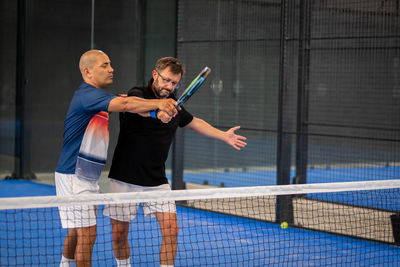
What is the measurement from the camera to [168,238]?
418cm

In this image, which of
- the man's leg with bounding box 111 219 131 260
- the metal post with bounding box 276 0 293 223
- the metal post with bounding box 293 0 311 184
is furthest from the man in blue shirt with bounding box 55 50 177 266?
the metal post with bounding box 293 0 311 184

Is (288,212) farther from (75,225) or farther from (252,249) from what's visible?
(75,225)

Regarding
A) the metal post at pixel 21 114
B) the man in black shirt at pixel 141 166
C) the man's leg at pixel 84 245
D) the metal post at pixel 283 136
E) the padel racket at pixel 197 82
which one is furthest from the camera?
the metal post at pixel 21 114

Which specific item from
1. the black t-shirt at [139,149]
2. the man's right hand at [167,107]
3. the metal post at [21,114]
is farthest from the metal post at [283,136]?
the metal post at [21,114]

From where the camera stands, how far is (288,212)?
7.14 metres

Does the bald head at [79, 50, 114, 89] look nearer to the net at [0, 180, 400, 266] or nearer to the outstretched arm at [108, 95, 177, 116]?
the outstretched arm at [108, 95, 177, 116]

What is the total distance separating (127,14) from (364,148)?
5052 millimetres

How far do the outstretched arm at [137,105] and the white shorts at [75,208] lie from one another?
59cm

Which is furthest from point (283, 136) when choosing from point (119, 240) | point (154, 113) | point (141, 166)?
point (154, 113)

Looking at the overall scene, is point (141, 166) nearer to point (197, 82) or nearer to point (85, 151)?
point (85, 151)

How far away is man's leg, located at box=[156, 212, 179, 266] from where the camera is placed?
4121 millimetres

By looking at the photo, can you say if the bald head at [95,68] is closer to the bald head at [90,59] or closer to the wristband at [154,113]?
the bald head at [90,59]

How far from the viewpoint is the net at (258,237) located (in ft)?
16.7

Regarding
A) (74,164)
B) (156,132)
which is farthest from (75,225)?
(156,132)
